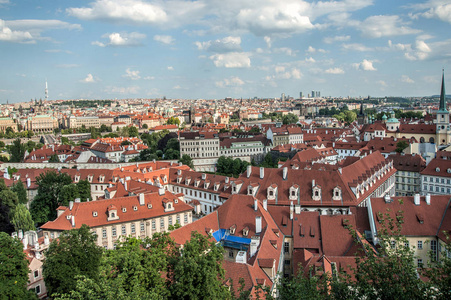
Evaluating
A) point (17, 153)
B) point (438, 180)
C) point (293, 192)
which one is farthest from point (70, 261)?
point (17, 153)

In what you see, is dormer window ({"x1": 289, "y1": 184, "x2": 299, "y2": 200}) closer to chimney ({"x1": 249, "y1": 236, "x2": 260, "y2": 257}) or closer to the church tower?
chimney ({"x1": 249, "y1": 236, "x2": 260, "y2": 257})

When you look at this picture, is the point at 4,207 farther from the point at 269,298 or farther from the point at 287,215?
the point at 269,298

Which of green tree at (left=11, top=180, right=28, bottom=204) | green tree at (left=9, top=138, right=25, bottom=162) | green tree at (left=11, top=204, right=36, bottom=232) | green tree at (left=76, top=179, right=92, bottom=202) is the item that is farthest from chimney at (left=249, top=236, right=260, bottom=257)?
green tree at (left=9, top=138, right=25, bottom=162)

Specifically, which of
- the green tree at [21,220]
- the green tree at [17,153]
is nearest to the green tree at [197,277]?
the green tree at [21,220]

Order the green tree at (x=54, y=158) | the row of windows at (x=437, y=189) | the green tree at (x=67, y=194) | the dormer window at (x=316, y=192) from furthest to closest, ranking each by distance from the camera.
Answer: the green tree at (x=54, y=158) → the row of windows at (x=437, y=189) → the green tree at (x=67, y=194) → the dormer window at (x=316, y=192)

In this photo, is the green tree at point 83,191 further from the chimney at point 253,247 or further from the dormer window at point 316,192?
the chimney at point 253,247

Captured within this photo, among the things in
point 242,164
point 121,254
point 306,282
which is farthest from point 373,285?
point 242,164

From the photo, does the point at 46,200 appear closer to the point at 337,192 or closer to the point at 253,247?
the point at 253,247
